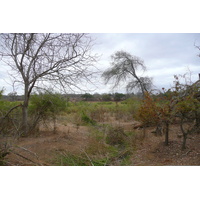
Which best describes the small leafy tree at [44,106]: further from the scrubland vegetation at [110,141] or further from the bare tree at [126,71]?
the bare tree at [126,71]

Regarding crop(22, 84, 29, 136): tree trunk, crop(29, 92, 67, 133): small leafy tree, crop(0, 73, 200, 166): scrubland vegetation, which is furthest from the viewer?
crop(29, 92, 67, 133): small leafy tree

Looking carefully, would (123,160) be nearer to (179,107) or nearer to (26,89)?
(179,107)

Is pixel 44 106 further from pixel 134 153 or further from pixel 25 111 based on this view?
pixel 134 153

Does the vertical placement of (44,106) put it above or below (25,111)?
above

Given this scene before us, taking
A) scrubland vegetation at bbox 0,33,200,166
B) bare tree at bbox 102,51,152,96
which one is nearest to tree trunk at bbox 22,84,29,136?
scrubland vegetation at bbox 0,33,200,166

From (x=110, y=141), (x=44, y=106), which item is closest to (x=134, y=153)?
(x=110, y=141)

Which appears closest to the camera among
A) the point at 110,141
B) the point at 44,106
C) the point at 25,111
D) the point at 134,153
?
the point at 134,153

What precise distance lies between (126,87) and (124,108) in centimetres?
164

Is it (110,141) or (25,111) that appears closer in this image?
(25,111)

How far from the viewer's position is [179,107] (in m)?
4.39

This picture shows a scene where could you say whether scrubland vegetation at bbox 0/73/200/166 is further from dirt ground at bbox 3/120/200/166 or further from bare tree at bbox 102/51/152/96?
bare tree at bbox 102/51/152/96

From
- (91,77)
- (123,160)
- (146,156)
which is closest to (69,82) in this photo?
(91,77)

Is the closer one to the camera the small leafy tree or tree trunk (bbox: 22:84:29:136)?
tree trunk (bbox: 22:84:29:136)

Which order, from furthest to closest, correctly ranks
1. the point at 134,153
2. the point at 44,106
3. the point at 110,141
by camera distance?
the point at 44,106, the point at 110,141, the point at 134,153
